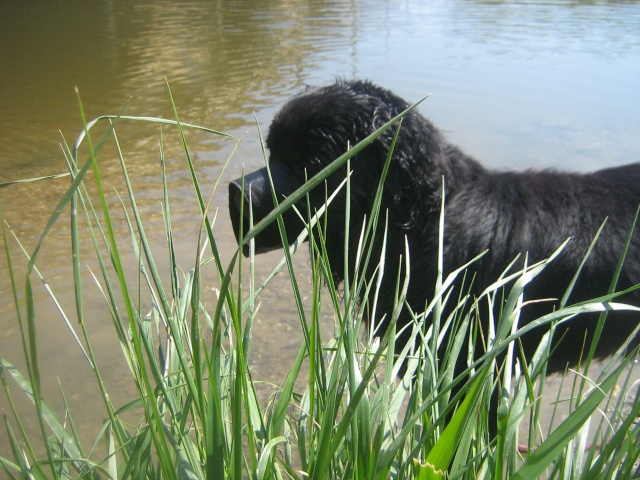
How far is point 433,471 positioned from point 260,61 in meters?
Result: 9.42

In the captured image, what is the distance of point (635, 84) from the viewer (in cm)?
845

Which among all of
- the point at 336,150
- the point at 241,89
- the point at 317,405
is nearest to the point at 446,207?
the point at 336,150

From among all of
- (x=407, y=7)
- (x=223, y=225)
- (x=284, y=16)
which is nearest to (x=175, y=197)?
(x=223, y=225)

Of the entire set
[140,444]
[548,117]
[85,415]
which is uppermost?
[140,444]

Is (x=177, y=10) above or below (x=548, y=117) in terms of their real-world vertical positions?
above

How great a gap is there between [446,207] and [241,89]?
6.23 meters

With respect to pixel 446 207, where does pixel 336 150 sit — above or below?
above

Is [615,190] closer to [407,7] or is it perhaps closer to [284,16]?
[284,16]

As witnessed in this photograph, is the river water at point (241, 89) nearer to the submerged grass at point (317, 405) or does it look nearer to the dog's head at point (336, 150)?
the submerged grass at point (317, 405)

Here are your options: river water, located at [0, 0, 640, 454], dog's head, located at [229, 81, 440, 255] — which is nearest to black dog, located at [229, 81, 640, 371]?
dog's head, located at [229, 81, 440, 255]

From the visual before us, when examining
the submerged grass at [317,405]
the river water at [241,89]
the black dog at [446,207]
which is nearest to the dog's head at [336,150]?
the black dog at [446,207]

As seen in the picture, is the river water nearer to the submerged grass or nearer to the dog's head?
the submerged grass

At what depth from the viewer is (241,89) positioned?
8.32 meters

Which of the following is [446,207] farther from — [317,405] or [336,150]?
[317,405]
